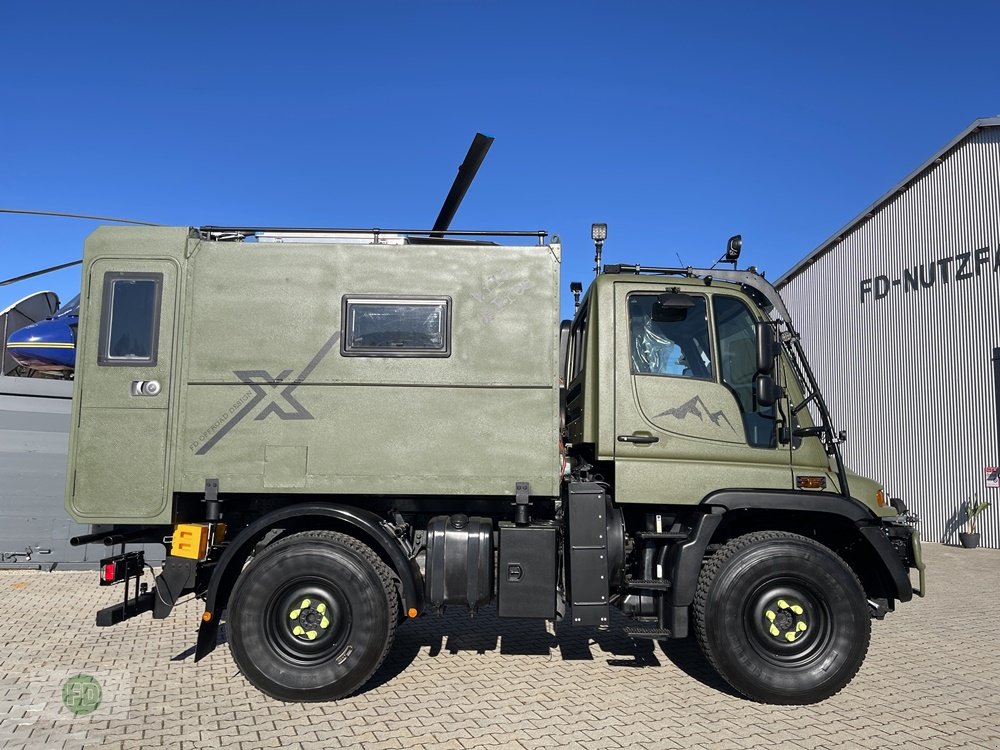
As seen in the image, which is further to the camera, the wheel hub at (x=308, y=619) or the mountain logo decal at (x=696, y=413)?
the mountain logo decal at (x=696, y=413)

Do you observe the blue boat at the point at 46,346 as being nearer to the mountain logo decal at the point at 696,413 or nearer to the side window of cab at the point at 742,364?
the mountain logo decal at the point at 696,413

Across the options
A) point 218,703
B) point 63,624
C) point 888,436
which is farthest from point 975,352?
point 63,624

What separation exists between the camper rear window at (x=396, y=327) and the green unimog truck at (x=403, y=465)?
0.02m

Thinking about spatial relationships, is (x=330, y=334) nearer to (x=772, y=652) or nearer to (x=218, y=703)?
(x=218, y=703)

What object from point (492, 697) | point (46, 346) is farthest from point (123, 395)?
point (46, 346)

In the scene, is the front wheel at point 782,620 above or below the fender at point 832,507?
below

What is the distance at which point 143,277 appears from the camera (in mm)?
4852

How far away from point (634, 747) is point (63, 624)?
240 inches

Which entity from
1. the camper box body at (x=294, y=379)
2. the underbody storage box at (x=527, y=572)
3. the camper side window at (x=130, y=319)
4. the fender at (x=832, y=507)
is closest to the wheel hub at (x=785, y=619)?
the fender at (x=832, y=507)

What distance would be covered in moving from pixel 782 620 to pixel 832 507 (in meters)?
0.90

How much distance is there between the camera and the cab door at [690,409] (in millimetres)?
4973

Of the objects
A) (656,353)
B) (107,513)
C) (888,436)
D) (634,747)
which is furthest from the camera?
(888,436)

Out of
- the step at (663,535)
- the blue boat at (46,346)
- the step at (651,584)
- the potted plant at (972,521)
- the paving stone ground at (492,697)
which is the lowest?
the paving stone ground at (492,697)

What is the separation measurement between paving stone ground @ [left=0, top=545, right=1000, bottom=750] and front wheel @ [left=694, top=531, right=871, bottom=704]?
0.76 feet
